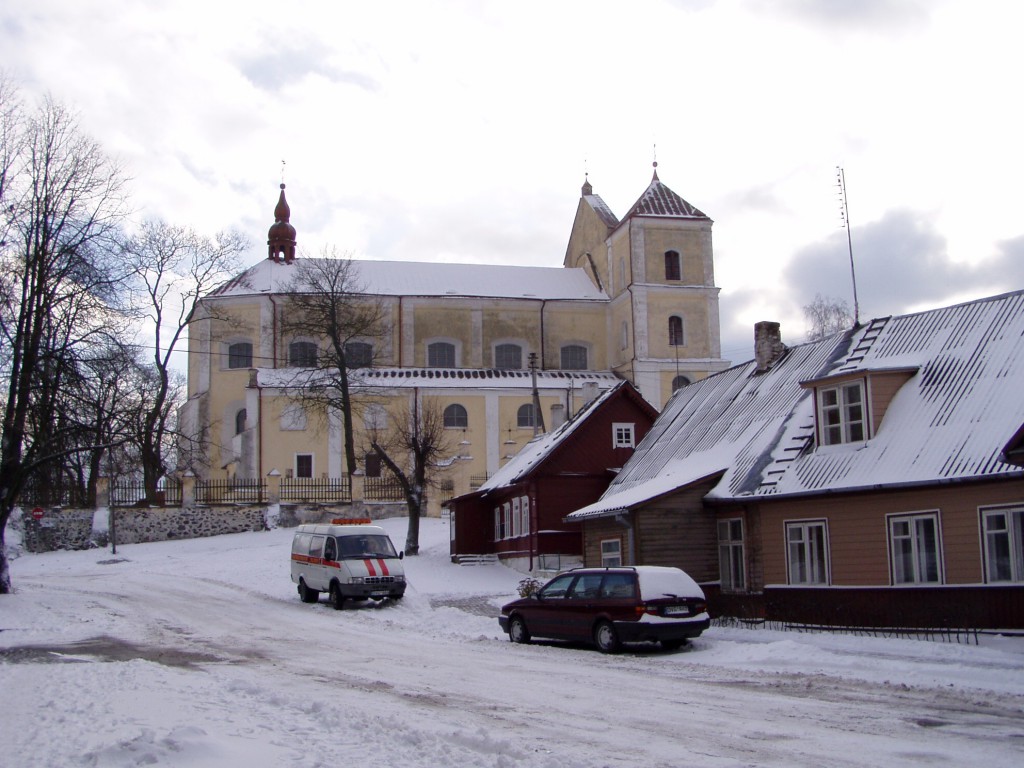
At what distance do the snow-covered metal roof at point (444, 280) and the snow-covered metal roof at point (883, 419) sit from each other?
40.0m

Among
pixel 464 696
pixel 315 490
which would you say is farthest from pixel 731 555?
pixel 315 490

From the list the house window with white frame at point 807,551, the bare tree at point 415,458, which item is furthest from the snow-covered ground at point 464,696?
the bare tree at point 415,458

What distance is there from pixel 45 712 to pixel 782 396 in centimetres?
1768

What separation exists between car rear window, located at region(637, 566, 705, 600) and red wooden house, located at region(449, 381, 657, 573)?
13.5 m

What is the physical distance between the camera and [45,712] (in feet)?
33.2

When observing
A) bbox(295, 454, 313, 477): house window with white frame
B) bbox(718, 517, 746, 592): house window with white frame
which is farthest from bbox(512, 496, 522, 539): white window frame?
bbox(295, 454, 313, 477): house window with white frame

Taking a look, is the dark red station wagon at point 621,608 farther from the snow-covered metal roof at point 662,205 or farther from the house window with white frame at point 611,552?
the snow-covered metal roof at point 662,205

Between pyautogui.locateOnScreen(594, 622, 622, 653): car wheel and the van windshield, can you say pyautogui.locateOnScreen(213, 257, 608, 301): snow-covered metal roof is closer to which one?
the van windshield

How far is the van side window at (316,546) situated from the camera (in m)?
26.6

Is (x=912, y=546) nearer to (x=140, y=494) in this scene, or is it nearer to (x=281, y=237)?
(x=140, y=494)

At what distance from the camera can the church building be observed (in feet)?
184

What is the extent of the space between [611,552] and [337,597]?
649cm

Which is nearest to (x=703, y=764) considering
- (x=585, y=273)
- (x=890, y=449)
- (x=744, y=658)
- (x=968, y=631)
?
(x=744, y=658)

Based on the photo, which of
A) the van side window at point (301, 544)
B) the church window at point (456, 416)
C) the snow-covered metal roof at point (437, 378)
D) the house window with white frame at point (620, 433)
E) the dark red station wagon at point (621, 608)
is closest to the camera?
the dark red station wagon at point (621, 608)
